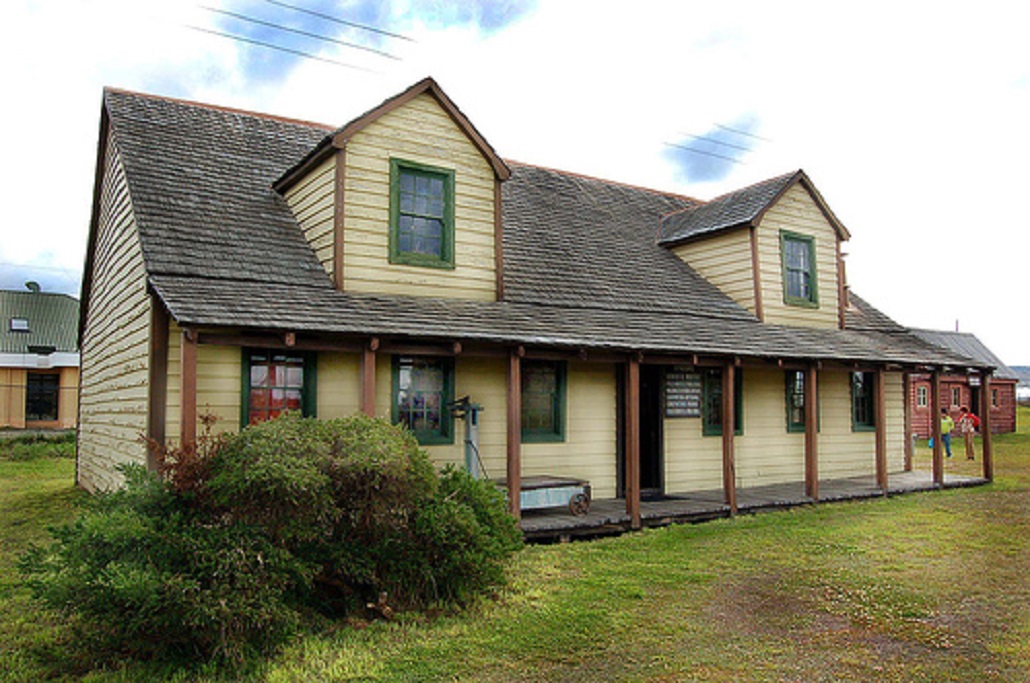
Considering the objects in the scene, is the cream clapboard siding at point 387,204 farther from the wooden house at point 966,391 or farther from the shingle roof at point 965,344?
the shingle roof at point 965,344

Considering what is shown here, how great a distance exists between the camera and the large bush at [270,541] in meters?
5.32

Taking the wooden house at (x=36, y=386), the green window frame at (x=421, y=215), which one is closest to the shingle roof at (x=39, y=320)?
the wooden house at (x=36, y=386)

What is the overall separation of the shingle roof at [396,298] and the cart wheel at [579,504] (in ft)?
7.01

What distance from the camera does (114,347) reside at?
1181cm

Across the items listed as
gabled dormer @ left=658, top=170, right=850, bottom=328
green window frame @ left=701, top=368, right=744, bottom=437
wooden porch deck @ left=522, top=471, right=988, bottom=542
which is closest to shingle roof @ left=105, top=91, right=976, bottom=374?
gabled dormer @ left=658, top=170, right=850, bottom=328

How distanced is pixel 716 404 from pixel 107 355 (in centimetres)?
1005

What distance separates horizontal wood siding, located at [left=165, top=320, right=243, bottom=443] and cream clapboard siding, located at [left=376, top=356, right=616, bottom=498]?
1.80m

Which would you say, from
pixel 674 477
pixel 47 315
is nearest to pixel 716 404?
pixel 674 477

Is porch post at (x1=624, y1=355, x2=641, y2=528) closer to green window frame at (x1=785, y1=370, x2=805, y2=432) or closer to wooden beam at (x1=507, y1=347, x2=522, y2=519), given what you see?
wooden beam at (x1=507, y1=347, x2=522, y2=519)

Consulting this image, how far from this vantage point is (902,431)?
17453 mm

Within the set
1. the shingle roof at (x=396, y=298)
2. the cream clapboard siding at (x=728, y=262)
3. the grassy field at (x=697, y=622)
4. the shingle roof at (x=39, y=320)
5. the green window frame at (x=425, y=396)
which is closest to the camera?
the grassy field at (x=697, y=622)

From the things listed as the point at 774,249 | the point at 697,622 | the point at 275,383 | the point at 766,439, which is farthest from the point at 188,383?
the point at 774,249

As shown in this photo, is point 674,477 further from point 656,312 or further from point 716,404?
point 656,312

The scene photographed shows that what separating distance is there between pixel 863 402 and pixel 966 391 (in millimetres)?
21082
